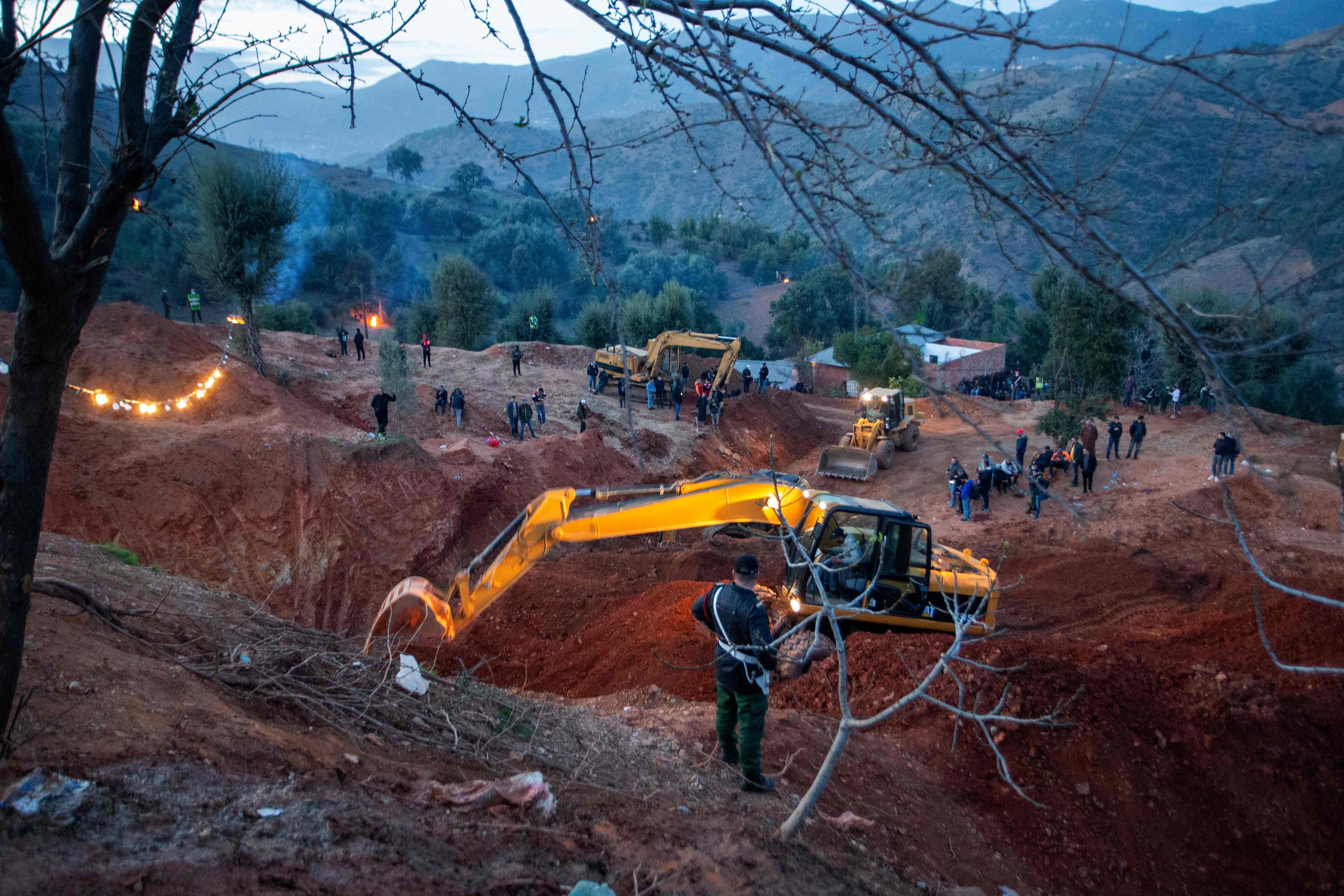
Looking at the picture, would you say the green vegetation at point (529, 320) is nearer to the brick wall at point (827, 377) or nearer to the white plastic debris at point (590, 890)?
the brick wall at point (827, 377)

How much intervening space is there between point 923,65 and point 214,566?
15.0 metres

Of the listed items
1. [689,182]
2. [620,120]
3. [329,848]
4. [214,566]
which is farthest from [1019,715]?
[620,120]

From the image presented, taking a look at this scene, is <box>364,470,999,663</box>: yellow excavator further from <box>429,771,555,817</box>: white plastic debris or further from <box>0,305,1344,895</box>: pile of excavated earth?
<box>429,771,555,817</box>: white plastic debris

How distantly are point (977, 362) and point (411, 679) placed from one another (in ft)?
A: 122

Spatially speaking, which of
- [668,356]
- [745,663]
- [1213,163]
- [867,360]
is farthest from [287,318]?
[1213,163]

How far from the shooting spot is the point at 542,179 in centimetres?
10519

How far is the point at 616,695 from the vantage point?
8.32 m

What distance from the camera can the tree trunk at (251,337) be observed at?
21.8 metres

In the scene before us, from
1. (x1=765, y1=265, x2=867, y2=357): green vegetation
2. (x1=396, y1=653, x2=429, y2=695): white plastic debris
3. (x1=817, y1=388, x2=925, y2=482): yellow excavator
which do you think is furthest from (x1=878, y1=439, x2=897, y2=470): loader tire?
(x1=765, y1=265, x2=867, y2=357): green vegetation

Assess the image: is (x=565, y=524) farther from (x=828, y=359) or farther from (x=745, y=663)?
(x=828, y=359)

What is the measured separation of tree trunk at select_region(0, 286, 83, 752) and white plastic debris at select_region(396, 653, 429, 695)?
275 cm

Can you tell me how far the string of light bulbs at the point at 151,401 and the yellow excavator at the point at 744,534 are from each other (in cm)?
1102

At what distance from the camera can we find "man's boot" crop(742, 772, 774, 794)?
5477 mm

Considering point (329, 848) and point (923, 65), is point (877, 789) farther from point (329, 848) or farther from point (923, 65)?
point (923, 65)
